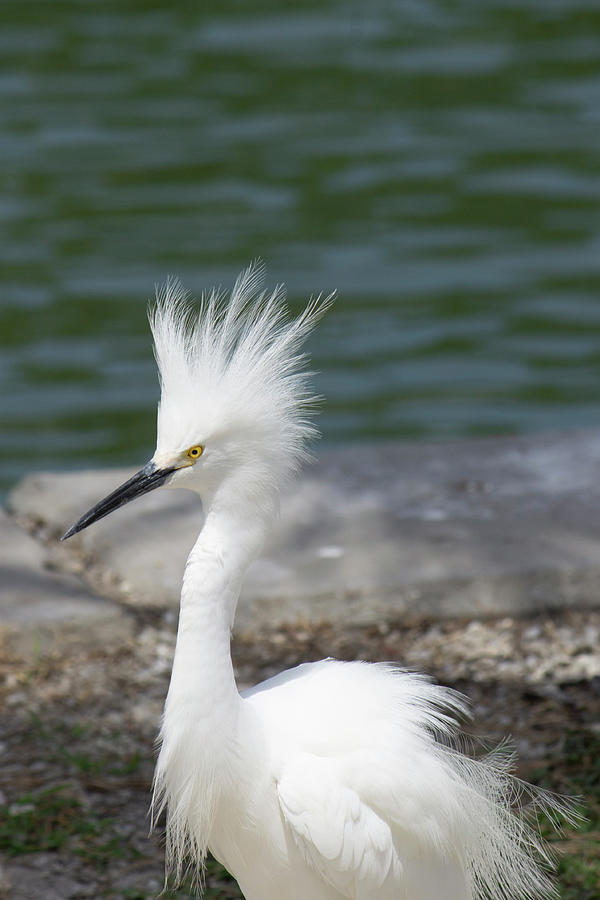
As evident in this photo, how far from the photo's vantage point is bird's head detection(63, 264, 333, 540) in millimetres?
2787

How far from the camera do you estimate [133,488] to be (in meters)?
2.87

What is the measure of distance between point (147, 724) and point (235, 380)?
1700 mm

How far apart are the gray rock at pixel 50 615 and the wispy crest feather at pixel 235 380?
5.82 feet

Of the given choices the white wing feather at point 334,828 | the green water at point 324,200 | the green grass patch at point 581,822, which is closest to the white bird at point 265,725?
the white wing feather at point 334,828

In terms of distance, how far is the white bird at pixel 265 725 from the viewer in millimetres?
2807

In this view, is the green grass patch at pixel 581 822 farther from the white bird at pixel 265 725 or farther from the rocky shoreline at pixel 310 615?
the white bird at pixel 265 725

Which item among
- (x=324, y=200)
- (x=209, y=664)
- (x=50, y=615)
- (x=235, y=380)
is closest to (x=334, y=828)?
(x=209, y=664)

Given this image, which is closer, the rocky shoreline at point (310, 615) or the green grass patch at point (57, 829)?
the green grass patch at point (57, 829)

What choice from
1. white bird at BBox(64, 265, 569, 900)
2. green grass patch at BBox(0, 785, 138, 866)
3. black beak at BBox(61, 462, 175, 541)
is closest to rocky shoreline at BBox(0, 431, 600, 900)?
green grass patch at BBox(0, 785, 138, 866)

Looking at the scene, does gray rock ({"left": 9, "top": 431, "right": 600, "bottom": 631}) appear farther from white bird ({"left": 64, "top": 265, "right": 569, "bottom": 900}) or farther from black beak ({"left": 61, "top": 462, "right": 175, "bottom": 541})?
black beak ({"left": 61, "top": 462, "right": 175, "bottom": 541})

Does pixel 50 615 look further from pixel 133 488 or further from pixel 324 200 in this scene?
pixel 324 200

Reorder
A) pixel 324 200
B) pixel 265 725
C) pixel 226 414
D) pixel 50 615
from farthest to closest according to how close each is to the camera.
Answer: pixel 324 200
pixel 50 615
pixel 265 725
pixel 226 414

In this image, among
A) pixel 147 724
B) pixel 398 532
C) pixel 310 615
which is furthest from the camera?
pixel 398 532

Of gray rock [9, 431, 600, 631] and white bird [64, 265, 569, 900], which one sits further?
gray rock [9, 431, 600, 631]
